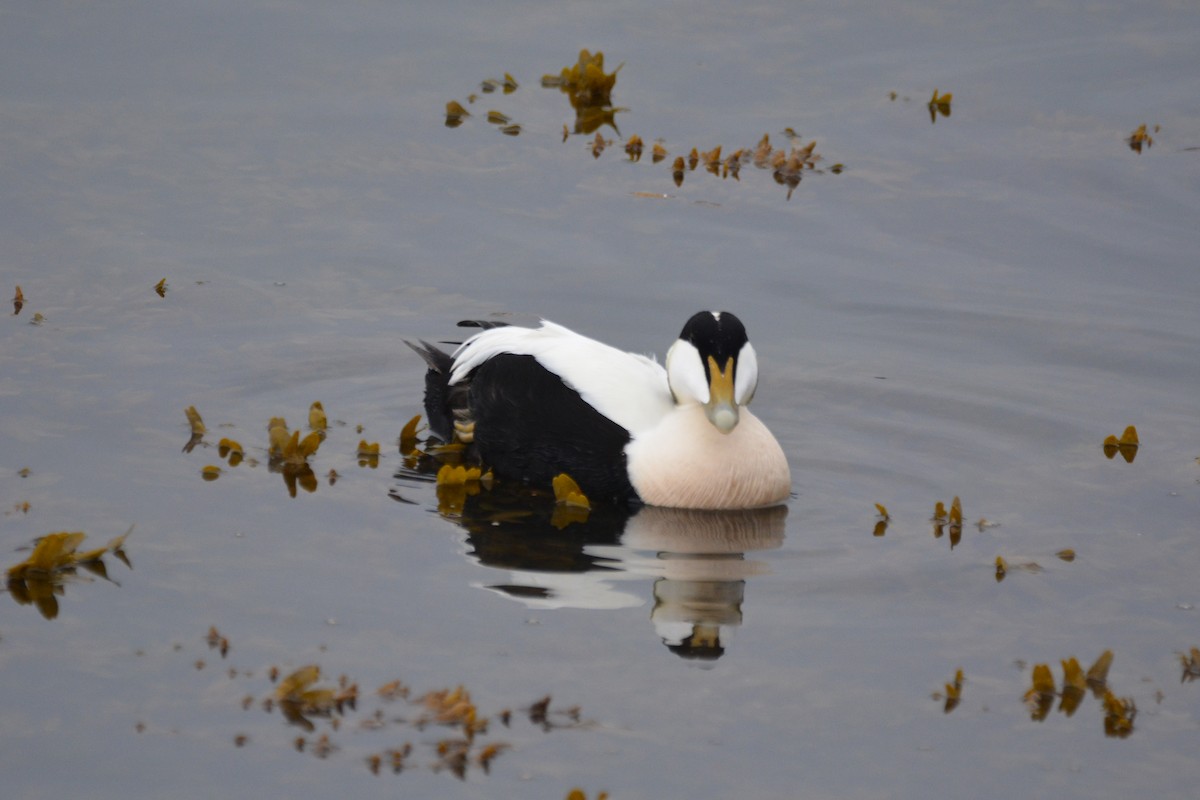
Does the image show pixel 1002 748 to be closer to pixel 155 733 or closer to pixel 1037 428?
pixel 155 733

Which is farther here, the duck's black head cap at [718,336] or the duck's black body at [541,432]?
the duck's black body at [541,432]

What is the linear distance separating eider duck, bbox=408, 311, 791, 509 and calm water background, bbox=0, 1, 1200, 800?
0.33m

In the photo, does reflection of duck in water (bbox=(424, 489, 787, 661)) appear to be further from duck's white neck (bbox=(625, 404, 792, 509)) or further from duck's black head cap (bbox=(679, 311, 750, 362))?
duck's black head cap (bbox=(679, 311, 750, 362))

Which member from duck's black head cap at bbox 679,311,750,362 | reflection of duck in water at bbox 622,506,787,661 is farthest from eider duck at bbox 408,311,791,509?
reflection of duck in water at bbox 622,506,787,661

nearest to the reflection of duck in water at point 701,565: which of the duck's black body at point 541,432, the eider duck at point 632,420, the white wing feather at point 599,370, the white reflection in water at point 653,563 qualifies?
the white reflection in water at point 653,563

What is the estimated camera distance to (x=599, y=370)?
8.50 m

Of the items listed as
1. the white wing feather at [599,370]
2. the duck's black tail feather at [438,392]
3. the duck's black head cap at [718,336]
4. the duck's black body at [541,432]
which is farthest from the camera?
the duck's black tail feather at [438,392]

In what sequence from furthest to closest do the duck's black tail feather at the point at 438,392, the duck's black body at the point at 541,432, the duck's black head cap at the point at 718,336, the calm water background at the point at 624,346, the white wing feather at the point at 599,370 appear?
the duck's black tail feather at the point at 438,392
the white wing feather at the point at 599,370
the duck's black body at the point at 541,432
the duck's black head cap at the point at 718,336
the calm water background at the point at 624,346

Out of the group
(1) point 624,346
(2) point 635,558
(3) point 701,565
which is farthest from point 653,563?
(1) point 624,346

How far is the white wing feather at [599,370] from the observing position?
27.4 feet

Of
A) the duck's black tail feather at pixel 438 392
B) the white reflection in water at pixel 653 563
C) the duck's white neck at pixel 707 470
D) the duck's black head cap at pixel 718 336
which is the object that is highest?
the duck's black head cap at pixel 718 336

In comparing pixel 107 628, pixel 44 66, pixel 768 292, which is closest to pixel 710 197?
pixel 768 292

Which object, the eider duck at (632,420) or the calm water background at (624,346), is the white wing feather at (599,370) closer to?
the eider duck at (632,420)

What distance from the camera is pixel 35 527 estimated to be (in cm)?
736
